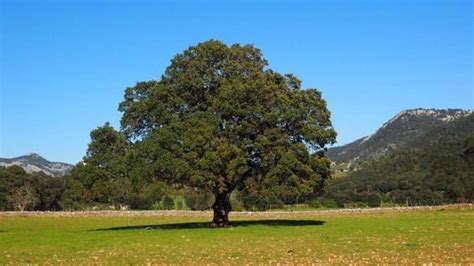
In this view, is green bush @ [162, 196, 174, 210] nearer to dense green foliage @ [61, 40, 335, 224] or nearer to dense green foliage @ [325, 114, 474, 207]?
dense green foliage @ [325, 114, 474, 207]

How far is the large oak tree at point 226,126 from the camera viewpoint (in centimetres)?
4694

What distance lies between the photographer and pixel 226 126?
160 feet

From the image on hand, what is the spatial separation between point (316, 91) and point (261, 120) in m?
7.60

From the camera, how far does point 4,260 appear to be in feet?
82.3

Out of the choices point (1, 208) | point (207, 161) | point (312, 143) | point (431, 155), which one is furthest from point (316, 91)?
point (431, 155)

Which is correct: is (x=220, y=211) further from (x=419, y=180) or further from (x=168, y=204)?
(x=419, y=180)

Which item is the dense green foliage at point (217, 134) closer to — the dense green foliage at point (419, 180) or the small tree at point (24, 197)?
the dense green foliage at point (419, 180)

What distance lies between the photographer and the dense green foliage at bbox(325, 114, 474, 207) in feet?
435

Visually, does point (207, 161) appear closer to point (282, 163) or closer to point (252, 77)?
point (282, 163)

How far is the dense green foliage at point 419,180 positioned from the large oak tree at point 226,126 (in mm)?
75712

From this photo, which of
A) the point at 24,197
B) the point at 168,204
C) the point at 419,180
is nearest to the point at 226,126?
the point at 168,204

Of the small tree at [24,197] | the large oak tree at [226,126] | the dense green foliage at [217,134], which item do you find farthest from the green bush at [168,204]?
the large oak tree at [226,126]

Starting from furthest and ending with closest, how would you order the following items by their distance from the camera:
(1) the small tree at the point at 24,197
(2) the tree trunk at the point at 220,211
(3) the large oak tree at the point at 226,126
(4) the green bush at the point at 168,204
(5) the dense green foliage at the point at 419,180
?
(4) the green bush at the point at 168,204, (5) the dense green foliage at the point at 419,180, (1) the small tree at the point at 24,197, (2) the tree trunk at the point at 220,211, (3) the large oak tree at the point at 226,126

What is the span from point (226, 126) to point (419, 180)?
118m
